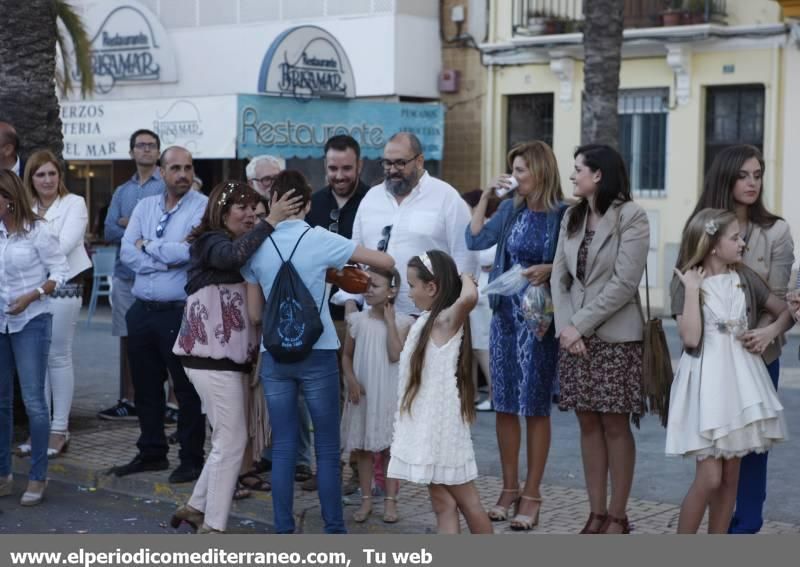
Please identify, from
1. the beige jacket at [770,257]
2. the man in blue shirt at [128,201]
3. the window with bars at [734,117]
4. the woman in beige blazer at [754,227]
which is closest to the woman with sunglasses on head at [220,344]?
the woman in beige blazer at [754,227]

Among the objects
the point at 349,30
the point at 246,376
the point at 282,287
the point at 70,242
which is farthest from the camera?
the point at 349,30

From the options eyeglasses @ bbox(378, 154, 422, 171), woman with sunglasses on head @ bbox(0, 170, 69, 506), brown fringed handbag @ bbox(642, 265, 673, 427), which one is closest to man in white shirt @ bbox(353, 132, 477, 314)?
eyeglasses @ bbox(378, 154, 422, 171)

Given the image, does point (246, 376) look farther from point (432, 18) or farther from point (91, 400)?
point (432, 18)

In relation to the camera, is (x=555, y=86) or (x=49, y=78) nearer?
(x=49, y=78)

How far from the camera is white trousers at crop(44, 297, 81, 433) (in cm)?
873

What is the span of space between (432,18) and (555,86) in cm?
242

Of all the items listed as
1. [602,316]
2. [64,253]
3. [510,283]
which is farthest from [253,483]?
[602,316]

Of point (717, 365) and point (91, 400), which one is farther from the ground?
point (717, 365)

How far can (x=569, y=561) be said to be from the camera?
5.89m

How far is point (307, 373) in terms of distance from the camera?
648 centimetres

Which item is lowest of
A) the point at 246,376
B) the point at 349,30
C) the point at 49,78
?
the point at 246,376

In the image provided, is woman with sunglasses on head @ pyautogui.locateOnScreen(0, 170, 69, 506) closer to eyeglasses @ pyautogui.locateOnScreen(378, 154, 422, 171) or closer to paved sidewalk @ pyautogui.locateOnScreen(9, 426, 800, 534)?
paved sidewalk @ pyautogui.locateOnScreen(9, 426, 800, 534)

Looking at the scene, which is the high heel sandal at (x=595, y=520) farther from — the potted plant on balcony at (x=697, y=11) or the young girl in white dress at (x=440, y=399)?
the potted plant on balcony at (x=697, y=11)

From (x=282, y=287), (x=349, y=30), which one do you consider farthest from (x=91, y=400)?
(x=349, y=30)
